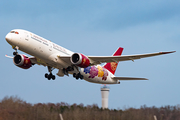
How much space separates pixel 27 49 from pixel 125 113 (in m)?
13.6

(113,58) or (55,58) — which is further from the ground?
(113,58)

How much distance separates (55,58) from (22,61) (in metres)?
5.46

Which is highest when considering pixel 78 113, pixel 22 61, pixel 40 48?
pixel 40 48

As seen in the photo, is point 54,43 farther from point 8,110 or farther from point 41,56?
point 8,110

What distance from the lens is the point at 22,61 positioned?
118ft

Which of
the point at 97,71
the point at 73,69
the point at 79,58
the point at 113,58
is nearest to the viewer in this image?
the point at 79,58

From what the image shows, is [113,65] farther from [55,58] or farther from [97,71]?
[55,58]

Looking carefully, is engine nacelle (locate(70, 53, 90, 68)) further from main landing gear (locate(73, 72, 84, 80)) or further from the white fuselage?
main landing gear (locate(73, 72, 84, 80))

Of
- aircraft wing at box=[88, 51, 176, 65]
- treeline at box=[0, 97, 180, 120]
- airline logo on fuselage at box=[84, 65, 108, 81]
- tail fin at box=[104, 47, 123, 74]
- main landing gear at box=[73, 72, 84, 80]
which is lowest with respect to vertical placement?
treeline at box=[0, 97, 180, 120]

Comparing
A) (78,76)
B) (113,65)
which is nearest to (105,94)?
(113,65)

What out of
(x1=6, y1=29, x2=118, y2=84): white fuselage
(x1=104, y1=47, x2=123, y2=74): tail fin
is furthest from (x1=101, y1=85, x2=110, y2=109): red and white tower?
(x1=6, y1=29, x2=118, y2=84): white fuselage

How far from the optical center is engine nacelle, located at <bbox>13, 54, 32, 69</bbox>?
1412 inches

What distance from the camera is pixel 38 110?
33.4 meters

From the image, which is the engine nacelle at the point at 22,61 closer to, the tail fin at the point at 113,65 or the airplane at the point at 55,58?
the airplane at the point at 55,58
